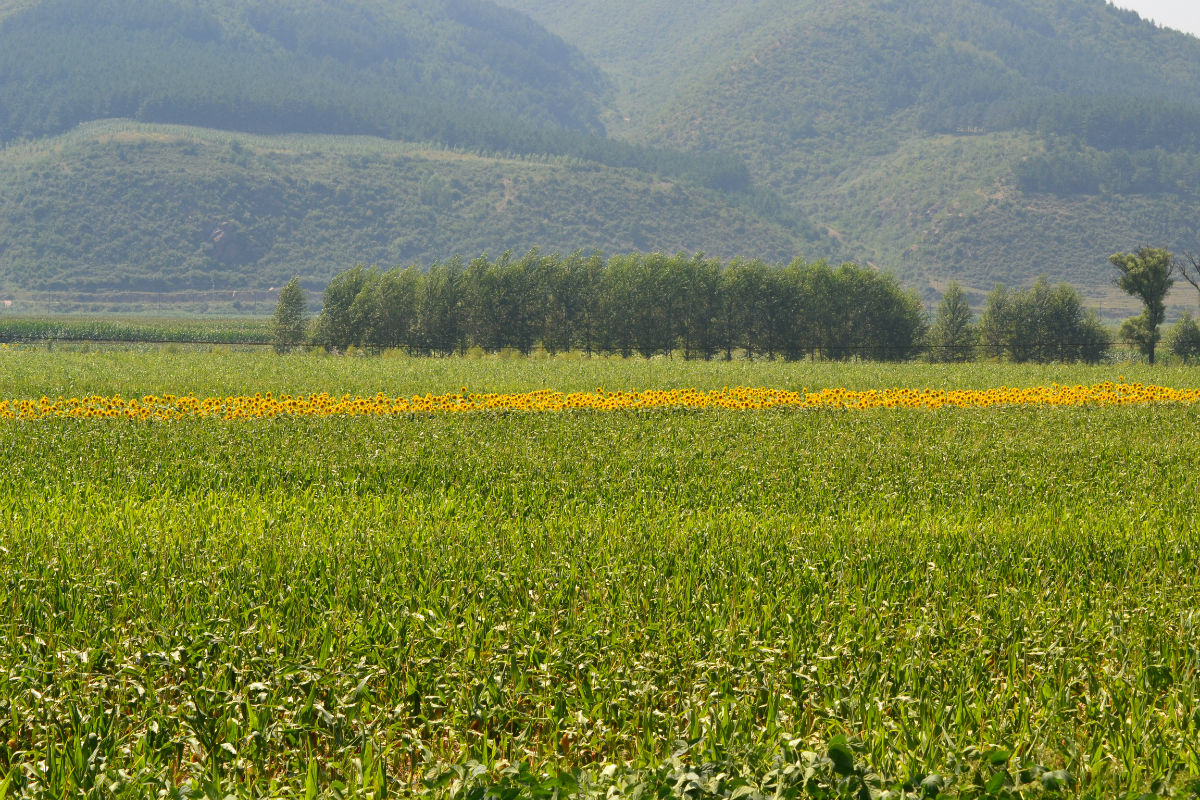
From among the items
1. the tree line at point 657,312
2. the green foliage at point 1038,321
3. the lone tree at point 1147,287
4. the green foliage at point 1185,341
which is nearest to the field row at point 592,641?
the lone tree at point 1147,287

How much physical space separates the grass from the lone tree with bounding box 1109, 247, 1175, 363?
47.8m

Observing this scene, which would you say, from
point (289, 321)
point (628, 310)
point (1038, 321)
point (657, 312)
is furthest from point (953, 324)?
point (289, 321)

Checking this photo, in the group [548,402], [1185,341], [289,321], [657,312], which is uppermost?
[657,312]

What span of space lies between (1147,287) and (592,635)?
188 feet

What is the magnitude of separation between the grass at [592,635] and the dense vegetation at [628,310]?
56471 mm

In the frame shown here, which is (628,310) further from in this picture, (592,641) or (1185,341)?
(592,641)

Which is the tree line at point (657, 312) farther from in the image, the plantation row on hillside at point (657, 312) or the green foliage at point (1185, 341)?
the green foliage at point (1185, 341)

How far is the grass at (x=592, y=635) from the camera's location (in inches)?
207

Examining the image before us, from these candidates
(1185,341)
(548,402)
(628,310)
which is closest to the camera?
(548,402)

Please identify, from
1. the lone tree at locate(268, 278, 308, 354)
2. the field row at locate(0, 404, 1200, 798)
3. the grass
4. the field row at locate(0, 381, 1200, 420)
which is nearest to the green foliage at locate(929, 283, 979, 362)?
the field row at locate(0, 381, 1200, 420)

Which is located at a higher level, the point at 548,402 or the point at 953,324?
the point at 953,324

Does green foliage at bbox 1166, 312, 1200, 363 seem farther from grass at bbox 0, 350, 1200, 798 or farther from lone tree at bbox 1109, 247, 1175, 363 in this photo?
grass at bbox 0, 350, 1200, 798

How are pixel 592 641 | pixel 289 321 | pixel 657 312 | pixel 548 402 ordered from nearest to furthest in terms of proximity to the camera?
pixel 592 641
pixel 548 402
pixel 657 312
pixel 289 321

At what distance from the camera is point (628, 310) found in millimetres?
70375
